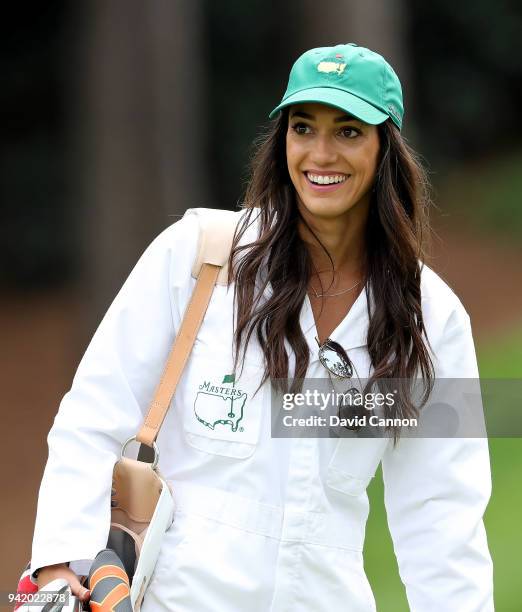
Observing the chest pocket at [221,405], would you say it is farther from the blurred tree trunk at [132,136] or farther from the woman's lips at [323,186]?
the blurred tree trunk at [132,136]

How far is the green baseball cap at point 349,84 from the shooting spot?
278 cm

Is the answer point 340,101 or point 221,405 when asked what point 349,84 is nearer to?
point 340,101

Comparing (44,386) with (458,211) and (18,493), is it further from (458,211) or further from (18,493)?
(458,211)

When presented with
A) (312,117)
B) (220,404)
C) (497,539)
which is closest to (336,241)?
(312,117)

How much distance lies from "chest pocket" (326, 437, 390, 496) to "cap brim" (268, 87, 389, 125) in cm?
71

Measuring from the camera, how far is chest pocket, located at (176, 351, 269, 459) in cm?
269

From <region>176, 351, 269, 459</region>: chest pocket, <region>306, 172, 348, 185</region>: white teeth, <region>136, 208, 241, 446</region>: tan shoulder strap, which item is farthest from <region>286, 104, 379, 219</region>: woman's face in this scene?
<region>176, 351, 269, 459</region>: chest pocket

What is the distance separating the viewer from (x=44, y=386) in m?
12.5

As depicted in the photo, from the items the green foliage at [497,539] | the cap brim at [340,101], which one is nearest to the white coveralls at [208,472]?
the cap brim at [340,101]

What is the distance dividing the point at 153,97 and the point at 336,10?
1.51 meters

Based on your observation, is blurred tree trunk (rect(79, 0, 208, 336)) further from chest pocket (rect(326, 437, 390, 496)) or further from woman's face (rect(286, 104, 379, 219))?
chest pocket (rect(326, 437, 390, 496))

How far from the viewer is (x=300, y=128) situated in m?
2.89

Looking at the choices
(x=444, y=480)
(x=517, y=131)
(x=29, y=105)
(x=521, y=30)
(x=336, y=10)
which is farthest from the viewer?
(x=517, y=131)

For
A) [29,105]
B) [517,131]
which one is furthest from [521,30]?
[29,105]
